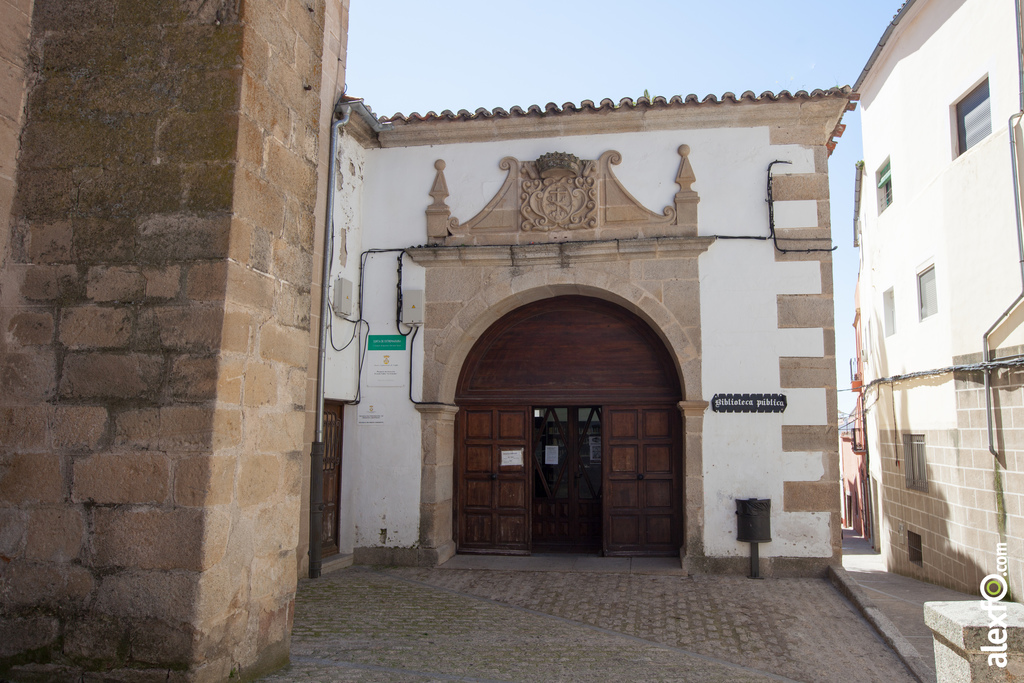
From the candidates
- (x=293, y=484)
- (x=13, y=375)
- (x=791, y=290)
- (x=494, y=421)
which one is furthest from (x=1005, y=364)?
(x=13, y=375)

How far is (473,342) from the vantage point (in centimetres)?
789

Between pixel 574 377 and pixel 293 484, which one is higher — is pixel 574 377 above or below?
above

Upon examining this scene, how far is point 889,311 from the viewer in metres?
11.1

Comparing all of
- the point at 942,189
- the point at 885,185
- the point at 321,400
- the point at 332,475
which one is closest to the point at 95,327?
the point at 321,400

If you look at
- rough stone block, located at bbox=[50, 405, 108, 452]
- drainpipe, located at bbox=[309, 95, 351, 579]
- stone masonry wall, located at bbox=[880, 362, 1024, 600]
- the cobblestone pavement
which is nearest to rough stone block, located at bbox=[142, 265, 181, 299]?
rough stone block, located at bbox=[50, 405, 108, 452]

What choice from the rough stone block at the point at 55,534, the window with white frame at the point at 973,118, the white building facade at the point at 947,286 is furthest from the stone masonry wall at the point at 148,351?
the window with white frame at the point at 973,118

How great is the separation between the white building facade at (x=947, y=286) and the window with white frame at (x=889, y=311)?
24 millimetres

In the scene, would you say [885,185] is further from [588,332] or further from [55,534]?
[55,534]

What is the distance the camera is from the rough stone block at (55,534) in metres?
3.24

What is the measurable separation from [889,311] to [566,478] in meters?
6.05

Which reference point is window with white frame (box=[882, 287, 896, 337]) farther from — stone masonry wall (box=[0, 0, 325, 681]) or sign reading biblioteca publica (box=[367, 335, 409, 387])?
stone masonry wall (box=[0, 0, 325, 681])

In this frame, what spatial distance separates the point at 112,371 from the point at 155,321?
0.29 meters

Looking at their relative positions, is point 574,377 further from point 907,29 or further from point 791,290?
point 907,29

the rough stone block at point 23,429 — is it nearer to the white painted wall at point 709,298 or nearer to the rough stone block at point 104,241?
the rough stone block at point 104,241
